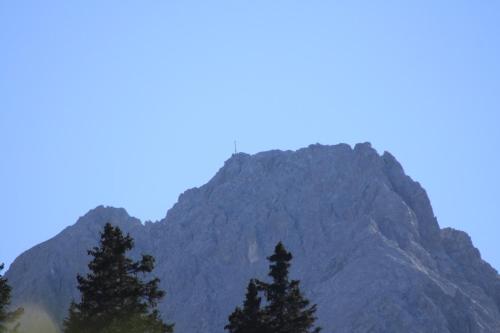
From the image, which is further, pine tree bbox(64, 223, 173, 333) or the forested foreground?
the forested foreground

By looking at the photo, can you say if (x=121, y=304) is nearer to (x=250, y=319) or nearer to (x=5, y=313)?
(x=5, y=313)

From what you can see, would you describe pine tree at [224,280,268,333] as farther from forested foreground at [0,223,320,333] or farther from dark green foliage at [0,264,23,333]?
dark green foliage at [0,264,23,333]

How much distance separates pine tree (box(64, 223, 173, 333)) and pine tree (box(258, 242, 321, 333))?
507 centimetres

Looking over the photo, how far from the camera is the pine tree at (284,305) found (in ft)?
163

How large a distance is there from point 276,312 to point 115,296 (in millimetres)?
7218

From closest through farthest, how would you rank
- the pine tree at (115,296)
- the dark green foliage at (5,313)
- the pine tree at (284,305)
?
1. the pine tree at (115,296)
2. the dark green foliage at (5,313)
3. the pine tree at (284,305)

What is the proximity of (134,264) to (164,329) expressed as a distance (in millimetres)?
2865

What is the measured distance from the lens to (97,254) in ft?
154

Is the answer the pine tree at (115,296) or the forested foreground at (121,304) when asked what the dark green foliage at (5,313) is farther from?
the pine tree at (115,296)

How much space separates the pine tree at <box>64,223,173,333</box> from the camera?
4609 cm

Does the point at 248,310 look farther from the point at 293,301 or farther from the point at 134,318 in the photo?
the point at 134,318

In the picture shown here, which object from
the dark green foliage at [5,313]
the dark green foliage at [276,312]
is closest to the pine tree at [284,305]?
the dark green foliage at [276,312]

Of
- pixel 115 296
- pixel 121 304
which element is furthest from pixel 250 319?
pixel 115 296

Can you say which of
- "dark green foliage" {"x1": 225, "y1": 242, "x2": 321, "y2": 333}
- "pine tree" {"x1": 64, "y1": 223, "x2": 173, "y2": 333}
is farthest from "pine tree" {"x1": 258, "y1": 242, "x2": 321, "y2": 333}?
"pine tree" {"x1": 64, "y1": 223, "x2": 173, "y2": 333}
